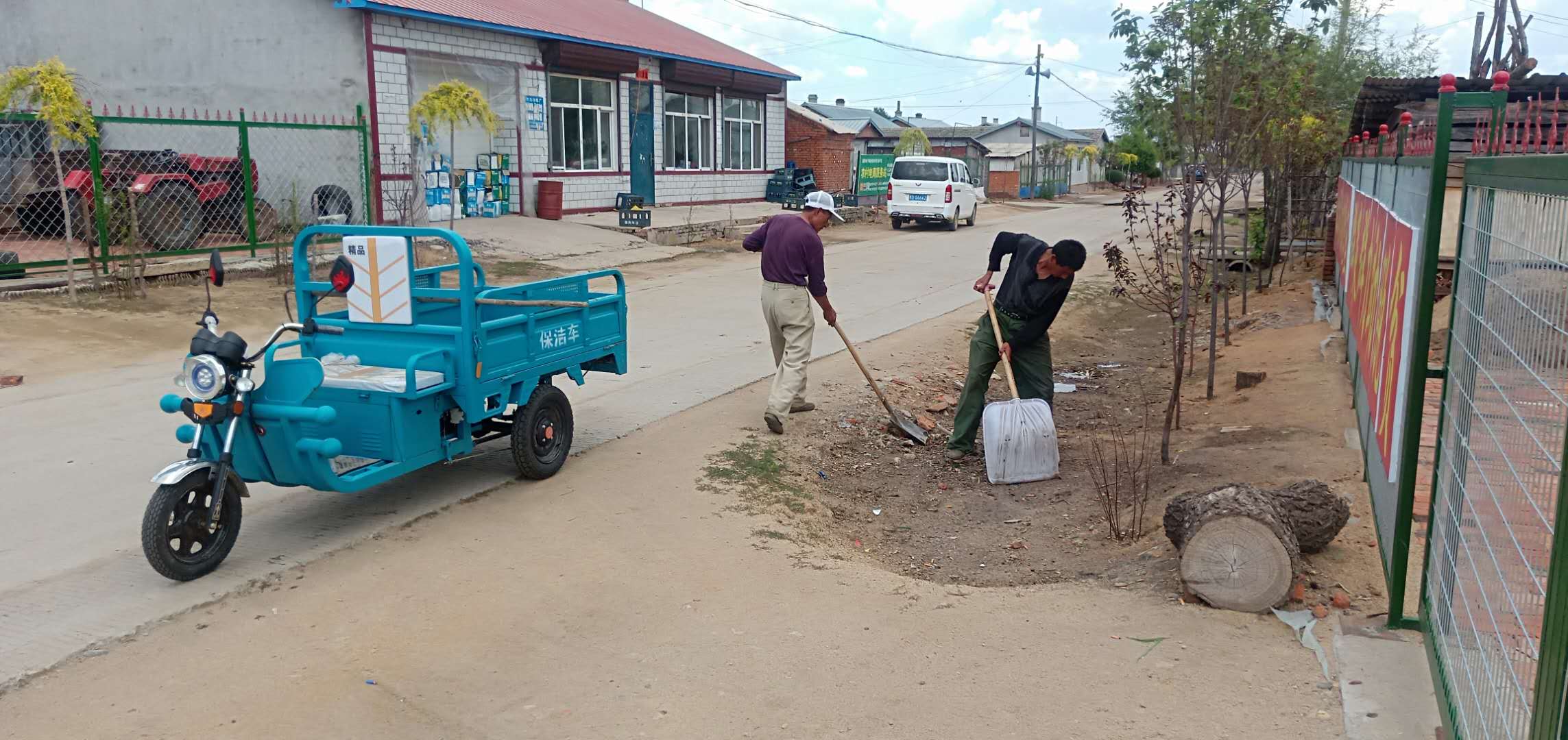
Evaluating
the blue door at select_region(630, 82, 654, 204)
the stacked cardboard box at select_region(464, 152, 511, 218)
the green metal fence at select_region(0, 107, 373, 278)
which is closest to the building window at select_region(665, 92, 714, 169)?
the blue door at select_region(630, 82, 654, 204)

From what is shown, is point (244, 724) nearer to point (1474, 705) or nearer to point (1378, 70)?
point (1474, 705)

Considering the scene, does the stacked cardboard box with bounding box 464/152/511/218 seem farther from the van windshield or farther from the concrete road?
the van windshield

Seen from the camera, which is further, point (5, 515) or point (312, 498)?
point (312, 498)

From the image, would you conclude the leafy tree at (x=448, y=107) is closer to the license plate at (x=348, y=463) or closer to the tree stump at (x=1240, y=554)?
the license plate at (x=348, y=463)

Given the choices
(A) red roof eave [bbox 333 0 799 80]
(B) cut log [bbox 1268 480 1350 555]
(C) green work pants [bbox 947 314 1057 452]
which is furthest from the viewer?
(A) red roof eave [bbox 333 0 799 80]

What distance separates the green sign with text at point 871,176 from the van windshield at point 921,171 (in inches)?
218

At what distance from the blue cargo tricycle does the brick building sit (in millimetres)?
27671

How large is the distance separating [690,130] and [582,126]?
4.53m

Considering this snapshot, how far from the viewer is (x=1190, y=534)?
14.7 ft

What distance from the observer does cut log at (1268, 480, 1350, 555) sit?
4.65m

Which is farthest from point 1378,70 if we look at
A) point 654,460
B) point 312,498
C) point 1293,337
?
point 312,498

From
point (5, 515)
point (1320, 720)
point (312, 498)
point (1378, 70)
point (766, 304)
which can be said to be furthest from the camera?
point (1378, 70)

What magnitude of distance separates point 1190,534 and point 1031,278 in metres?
3.06

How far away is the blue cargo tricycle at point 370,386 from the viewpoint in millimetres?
4828
